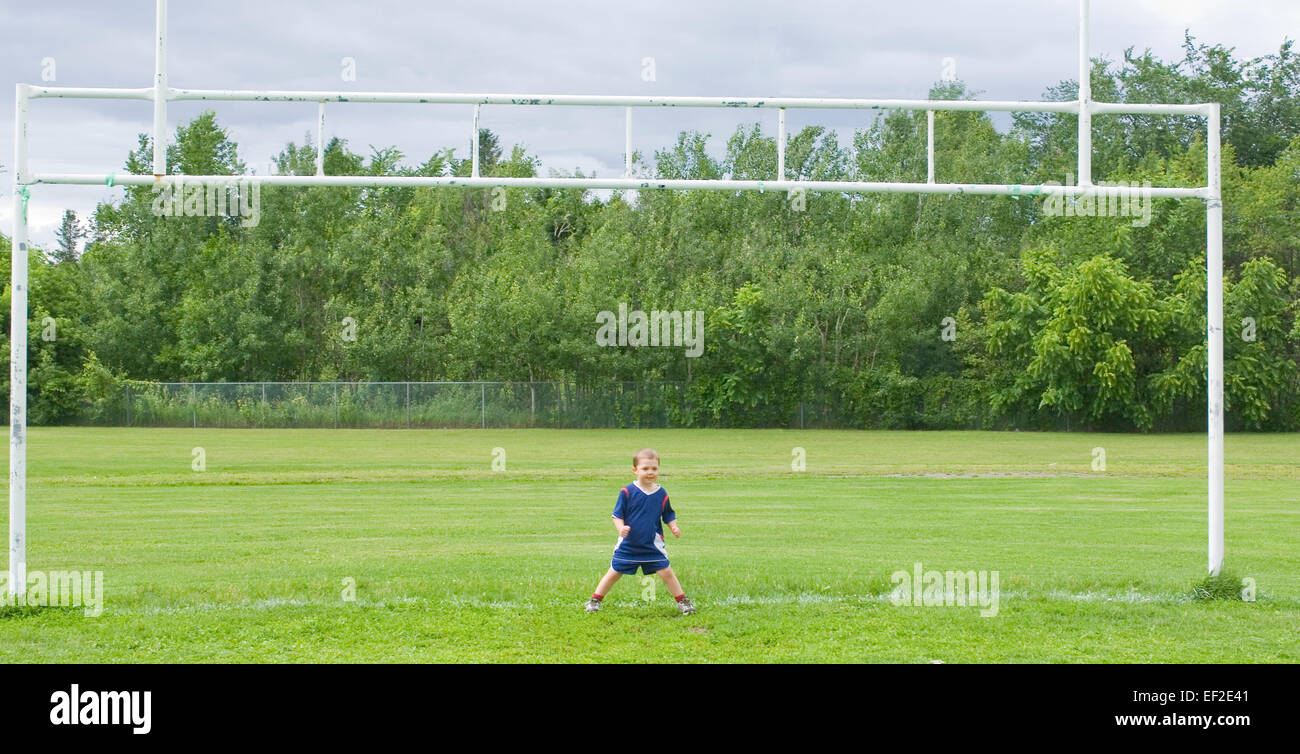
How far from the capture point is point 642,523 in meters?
9.88

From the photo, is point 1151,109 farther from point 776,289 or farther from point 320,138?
point 776,289

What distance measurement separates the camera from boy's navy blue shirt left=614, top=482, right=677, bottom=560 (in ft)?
32.4

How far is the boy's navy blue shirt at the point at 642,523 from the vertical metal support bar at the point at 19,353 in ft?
15.9

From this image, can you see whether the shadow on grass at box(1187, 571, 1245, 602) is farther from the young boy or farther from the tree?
the tree

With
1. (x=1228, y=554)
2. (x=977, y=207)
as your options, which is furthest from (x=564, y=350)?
(x=1228, y=554)

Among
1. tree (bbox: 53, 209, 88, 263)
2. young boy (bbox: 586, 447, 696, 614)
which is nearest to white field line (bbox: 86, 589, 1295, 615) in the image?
young boy (bbox: 586, 447, 696, 614)

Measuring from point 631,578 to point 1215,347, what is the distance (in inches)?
232

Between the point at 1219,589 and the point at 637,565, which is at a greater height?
the point at 637,565

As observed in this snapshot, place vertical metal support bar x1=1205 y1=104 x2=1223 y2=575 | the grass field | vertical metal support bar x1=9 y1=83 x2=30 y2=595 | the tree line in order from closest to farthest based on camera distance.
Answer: the grass field → vertical metal support bar x1=9 y1=83 x2=30 y2=595 → vertical metal support bar x1=1205 y1=104 x2=1223 y2=575 → the tree line

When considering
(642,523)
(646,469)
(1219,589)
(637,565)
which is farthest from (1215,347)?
(637,565)

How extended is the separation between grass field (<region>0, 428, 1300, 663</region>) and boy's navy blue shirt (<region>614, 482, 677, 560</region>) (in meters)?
0.53

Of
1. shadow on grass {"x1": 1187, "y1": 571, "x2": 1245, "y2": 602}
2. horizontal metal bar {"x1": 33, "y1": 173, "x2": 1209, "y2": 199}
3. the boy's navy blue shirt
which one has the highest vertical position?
horizontal metal bar {"x1": 33, "y1": 173, "x2": 1209, "y2": 199}

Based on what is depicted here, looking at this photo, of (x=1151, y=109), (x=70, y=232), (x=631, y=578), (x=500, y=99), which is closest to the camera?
(x=500, y=99)

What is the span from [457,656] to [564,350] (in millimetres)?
48071
